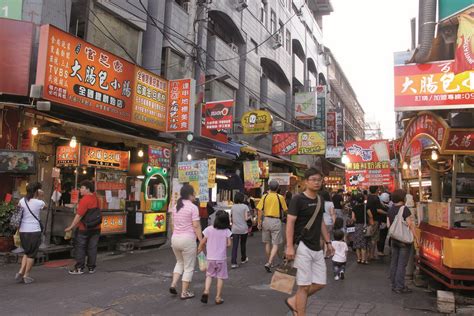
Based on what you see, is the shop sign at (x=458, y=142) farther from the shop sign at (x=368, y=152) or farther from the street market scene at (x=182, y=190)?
the shop sign at (x=368, y=152)

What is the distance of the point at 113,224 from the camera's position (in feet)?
37.6

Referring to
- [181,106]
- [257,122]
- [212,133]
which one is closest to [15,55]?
[181,106]

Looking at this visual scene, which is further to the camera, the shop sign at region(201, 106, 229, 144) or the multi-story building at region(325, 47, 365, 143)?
the multi-story building at region(325, 47, 365, 143)

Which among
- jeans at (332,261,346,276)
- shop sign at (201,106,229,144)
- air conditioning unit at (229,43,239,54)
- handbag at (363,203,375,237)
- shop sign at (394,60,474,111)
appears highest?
air conditioning unit at (229,43,239,54)

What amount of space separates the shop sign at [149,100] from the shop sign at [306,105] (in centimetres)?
1688

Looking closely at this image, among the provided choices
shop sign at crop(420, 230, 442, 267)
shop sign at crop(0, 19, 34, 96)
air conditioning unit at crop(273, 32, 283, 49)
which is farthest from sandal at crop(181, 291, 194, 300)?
air conditioning unit at crop(273, 32, 283, 49)

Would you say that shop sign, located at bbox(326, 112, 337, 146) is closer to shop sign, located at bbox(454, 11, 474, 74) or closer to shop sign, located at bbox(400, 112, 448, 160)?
shop sign, located at bbox(400, 112, 448, 160)

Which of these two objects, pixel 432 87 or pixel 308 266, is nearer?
pixel 308 266

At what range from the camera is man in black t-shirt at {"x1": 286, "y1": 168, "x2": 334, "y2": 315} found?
15.7 feet

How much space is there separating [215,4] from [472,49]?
15.0 m

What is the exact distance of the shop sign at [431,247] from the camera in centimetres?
687

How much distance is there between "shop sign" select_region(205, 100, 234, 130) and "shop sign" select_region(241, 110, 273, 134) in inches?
118

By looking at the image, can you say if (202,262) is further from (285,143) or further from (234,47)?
(234,47)

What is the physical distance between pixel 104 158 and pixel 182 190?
5446 mm
